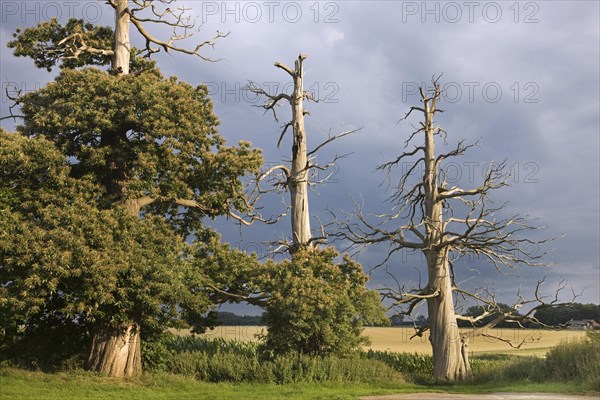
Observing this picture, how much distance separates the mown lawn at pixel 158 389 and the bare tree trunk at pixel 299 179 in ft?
30.4

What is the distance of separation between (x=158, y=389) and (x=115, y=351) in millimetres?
3470

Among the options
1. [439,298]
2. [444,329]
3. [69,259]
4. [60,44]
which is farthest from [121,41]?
[444,329]

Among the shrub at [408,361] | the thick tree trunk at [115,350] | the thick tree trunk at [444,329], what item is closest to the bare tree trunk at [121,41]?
the thick tree trunk at [115,350]

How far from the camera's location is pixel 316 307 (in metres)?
25.1

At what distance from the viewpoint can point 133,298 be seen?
22.7m

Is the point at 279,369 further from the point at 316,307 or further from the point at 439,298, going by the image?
the point at 439,298

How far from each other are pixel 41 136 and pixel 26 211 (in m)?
3.02

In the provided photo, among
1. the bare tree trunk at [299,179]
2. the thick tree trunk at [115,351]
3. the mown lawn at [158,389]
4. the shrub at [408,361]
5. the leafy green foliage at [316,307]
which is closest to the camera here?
the mown lawn at [158,389]

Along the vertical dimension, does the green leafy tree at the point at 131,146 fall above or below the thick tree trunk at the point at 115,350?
above

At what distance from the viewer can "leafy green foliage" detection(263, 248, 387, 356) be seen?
2494 centimetres

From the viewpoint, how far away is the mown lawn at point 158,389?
19.4 meters

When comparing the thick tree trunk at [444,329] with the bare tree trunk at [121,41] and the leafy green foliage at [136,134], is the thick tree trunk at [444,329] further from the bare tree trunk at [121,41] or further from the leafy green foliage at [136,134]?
the bare tree trunk at [121,41]

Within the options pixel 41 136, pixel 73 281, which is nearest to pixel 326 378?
pixel 73 281

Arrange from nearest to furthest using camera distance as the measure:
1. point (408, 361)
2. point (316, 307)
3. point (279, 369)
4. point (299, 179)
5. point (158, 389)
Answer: point (158, 389) < point (279, 369) < point (316, 307) < point (299, 179) < point (408, 361)
